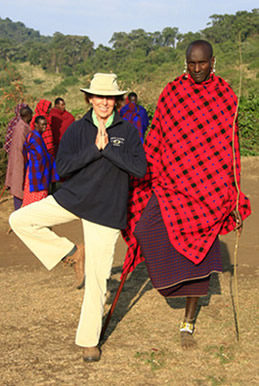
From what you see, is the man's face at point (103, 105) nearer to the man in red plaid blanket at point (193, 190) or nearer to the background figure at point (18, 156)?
the man in red plaid blanket at point (193, 190)

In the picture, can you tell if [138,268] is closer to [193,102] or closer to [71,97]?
[193,102]

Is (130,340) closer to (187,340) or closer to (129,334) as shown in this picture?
(129,334)

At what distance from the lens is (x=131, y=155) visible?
358 centimetres

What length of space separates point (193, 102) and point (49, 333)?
2091 mm

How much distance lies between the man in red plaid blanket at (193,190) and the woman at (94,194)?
43cm

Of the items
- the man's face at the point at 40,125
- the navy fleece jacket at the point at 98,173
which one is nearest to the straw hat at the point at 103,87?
the navy fleece jacket at the point at 98,173

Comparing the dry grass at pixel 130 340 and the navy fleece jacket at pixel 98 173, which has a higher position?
the navy fleece jacket at pixel 98 173

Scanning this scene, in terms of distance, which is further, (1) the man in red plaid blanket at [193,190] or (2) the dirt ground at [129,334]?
(1) the man in red plaid blanket at [193,190]

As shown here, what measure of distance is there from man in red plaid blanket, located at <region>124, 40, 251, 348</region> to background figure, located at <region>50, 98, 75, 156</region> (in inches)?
252

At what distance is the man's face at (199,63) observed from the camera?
377 centimetres

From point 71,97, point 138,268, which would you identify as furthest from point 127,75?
point 138,268

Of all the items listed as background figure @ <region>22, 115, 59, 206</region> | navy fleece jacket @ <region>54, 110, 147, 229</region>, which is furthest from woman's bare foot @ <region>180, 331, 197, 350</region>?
background figure @ <region>22, 115, 59, 206</region>

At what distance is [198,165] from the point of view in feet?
12.9

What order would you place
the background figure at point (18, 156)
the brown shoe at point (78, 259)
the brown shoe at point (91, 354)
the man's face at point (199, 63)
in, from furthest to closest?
the background figure at point (18, 156) → the brown shoe at point (78, 259) → the man's face at point (199, 63) → the brown shoe at point (91, 354)
